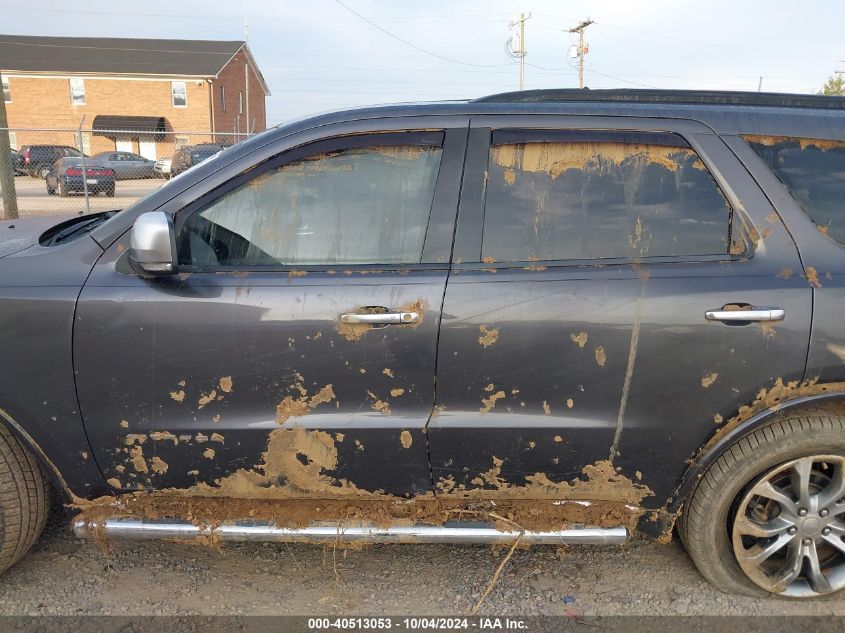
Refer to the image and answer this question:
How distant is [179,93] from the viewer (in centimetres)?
3809

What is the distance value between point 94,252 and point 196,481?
969mm

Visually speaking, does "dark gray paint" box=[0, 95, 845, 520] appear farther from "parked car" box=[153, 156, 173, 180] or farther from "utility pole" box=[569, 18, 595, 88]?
"utility pole" box=[569, 18, 595, 88]

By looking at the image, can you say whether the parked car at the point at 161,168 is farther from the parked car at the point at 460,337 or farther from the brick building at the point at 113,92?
the parked car at the point at 460,337

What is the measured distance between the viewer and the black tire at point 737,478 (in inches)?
92.4

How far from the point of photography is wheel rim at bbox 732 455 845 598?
2426mm

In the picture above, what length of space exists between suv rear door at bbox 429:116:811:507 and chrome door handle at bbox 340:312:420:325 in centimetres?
14

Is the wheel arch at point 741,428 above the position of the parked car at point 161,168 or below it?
below

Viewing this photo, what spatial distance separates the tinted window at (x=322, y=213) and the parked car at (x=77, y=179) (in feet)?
47.7

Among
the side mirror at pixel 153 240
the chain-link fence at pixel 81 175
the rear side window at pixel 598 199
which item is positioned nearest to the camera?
the side mirror at pixel 153 240

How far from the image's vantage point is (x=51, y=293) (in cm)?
231

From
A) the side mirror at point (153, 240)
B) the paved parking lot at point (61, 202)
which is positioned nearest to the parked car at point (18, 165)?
the paved parking lot at point (61, 202)

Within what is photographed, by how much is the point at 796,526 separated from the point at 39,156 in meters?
26.8

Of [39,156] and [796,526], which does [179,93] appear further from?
[796,526]

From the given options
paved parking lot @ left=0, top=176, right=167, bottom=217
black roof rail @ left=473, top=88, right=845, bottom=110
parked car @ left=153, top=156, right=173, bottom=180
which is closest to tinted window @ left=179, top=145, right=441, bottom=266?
black roof rail @ left=473, top=88, right=845, bottom=110
